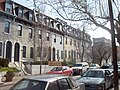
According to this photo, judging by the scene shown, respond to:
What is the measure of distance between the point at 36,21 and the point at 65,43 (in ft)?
48.7

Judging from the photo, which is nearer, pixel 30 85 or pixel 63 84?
pixel 30 85

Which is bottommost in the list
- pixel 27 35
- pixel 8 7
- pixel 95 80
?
pixel 95 80

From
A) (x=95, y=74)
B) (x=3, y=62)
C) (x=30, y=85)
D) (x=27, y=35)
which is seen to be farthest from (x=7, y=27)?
(x=30, y=85)

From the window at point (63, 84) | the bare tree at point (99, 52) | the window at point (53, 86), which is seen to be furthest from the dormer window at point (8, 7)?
the bare tree at point (99, 52)

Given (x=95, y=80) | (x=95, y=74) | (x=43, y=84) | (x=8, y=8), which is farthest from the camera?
(x=8, y=8)

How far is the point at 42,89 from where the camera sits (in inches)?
252

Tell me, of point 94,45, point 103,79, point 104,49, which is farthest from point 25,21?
point 94,45

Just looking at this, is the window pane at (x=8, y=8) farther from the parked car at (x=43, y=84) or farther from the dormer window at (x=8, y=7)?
the parked car at (x=43, y=84)

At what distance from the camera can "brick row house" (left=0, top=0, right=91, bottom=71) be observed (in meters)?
31.2

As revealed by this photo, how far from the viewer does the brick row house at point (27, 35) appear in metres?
31.2

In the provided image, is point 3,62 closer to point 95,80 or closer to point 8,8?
point 8,8

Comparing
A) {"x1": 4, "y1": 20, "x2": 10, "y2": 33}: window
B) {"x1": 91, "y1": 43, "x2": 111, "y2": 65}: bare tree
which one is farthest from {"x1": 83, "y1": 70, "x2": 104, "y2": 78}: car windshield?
{"x1": 91, "y1": 43, "x2": 111, "y2": 65}: bare tree

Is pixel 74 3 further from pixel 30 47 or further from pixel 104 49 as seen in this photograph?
pixel 104 49

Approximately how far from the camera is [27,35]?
35781mm
